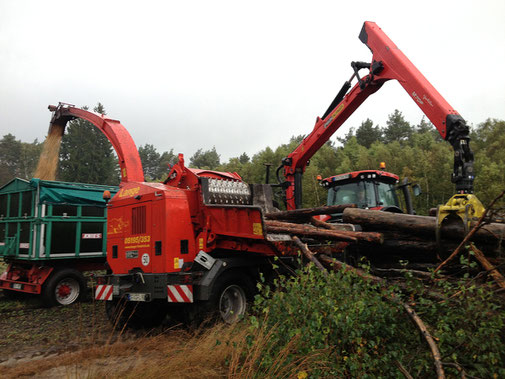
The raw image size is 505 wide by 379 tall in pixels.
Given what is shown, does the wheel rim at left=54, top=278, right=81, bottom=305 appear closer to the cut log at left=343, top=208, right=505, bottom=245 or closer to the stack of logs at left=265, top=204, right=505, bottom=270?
the stack of logs at left=265, top=204, right=505, bottom=270

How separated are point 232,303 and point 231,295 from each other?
0.12 m

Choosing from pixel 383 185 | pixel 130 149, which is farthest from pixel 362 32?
pixel 130 149

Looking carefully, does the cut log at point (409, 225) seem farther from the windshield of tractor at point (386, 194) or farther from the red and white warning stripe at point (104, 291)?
the red and white warning stripe at point (104, 291)

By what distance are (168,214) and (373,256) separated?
3060mm

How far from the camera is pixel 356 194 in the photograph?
807 centimetres

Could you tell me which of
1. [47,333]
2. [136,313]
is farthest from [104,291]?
[47,333]

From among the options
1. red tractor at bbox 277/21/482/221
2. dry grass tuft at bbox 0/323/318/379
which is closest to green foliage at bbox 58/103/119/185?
red tractor at bbox 277/21/482/221

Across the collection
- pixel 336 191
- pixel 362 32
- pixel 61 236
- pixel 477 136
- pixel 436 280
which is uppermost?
pixel 477 136

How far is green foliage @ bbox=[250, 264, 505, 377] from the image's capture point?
9.78 feet

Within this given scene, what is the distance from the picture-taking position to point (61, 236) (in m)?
9.09

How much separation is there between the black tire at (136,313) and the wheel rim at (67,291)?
9.29 ft

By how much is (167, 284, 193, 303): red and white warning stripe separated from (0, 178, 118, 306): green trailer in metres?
4.48

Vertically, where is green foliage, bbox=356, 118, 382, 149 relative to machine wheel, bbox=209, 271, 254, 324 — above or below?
above

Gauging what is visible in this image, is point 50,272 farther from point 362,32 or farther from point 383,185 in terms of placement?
point 362,32
